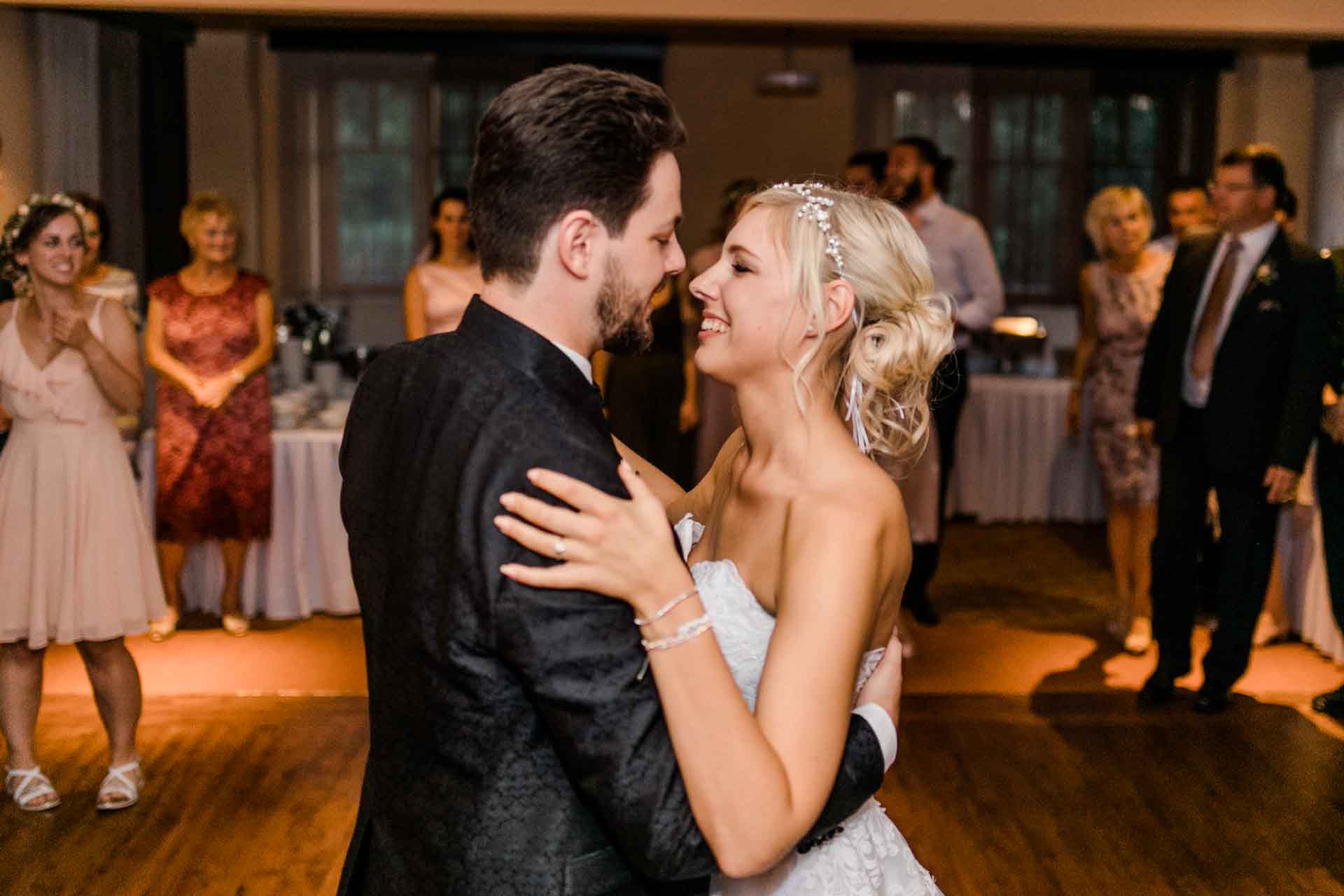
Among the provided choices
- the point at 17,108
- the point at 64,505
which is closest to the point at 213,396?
the point at 64,505

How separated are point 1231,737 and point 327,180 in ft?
26.0

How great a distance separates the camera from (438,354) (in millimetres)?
1320

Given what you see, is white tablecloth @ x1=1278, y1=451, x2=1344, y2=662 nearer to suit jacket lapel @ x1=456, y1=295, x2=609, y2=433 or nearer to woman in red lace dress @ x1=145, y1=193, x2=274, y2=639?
woman in red lace dress @ x1=145, y1=193, x2=274, y2=639

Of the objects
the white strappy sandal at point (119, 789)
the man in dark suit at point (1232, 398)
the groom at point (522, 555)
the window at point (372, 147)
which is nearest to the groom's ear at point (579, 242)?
the groom at point (522, 555)

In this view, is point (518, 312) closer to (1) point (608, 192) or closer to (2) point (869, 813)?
(1) point (608, 192)

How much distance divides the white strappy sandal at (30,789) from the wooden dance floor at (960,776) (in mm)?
26

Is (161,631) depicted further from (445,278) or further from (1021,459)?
A: (1021,459)

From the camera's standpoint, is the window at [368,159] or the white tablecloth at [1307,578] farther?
the window at [368,159]

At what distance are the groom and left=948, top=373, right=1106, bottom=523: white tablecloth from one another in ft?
20.9

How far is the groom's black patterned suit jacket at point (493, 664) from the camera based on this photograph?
119 centimetres

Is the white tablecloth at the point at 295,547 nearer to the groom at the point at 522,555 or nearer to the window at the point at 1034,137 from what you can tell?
the groom at the point at 522,555

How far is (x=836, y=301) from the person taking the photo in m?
1.69

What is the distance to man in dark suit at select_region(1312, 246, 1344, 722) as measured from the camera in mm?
4312

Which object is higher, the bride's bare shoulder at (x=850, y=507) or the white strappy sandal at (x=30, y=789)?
the bride's bare shoulder at (x=850, y=507)
